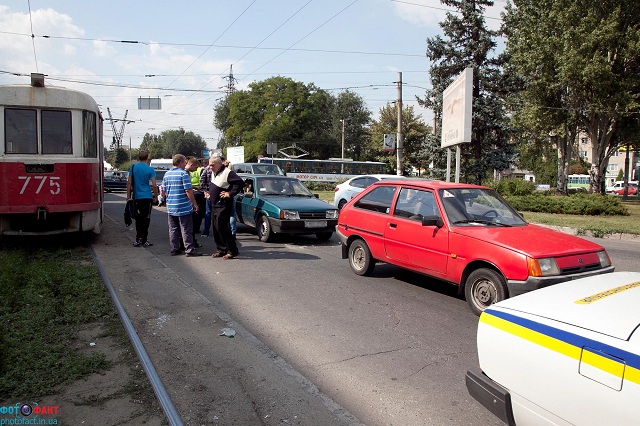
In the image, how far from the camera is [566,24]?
24844 mm

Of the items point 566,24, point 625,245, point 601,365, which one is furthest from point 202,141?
point 601,365

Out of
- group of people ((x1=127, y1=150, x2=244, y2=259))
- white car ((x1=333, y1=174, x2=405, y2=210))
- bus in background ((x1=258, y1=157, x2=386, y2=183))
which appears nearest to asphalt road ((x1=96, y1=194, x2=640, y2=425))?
group of people ((x1=127, y1=150, x2=244, y2=259))

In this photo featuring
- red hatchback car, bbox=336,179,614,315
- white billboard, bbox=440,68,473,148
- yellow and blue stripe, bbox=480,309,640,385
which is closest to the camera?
yellow and blue stripe, bbox=480,309,640,385

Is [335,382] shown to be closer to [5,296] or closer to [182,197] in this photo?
[5,296]

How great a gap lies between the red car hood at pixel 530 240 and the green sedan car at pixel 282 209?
5092mm

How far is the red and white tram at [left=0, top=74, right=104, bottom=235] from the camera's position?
8.66m

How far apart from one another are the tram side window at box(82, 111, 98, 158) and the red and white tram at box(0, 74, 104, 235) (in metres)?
0.01

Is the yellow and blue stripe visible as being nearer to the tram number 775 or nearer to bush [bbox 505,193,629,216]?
the tram number 775

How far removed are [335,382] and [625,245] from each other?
11.7m

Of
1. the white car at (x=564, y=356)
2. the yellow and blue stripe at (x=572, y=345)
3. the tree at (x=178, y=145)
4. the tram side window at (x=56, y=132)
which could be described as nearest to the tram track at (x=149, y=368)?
the white car at (x=564, y=356)

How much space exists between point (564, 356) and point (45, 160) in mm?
9168

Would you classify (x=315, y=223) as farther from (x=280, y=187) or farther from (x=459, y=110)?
(x=459, y=110)

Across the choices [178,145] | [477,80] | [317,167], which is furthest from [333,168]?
[178,145]

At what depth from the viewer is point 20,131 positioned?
28.9 ft
